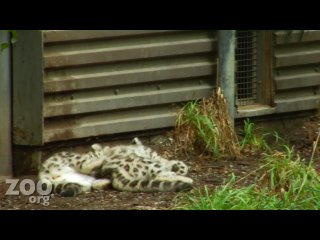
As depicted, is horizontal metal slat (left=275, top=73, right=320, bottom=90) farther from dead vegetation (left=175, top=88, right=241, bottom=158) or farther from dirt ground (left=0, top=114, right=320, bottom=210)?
dead vegetation (left=175, top=88, right=241, bottom=158)

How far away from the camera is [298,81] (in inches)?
291

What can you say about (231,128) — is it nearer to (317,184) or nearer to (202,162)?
(202,162)

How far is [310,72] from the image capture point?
746 centimetres

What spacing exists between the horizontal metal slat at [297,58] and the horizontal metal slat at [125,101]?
2.28ft

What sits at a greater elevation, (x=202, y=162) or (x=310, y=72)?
(x=310, y=72)

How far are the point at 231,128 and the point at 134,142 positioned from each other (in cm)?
71

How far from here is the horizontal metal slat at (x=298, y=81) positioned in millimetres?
7289

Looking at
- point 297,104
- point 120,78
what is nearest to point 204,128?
point 120,78

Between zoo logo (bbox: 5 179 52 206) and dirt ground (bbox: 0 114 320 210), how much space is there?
30mm

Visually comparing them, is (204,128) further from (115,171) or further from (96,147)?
(115,171)

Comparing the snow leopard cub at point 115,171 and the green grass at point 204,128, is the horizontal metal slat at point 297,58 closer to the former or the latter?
the green grass at point 204,128

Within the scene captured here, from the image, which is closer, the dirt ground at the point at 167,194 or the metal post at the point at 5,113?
the dirt ground at the point at 167,194

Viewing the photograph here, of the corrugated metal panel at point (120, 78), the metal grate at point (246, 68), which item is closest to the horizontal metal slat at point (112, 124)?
the corrugated metal panel at point (120, 78)
